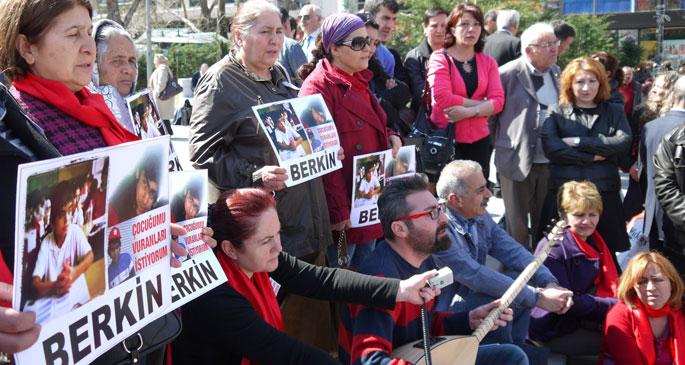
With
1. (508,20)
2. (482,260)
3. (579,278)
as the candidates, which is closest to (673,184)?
(579,278)

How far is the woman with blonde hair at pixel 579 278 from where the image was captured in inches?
183

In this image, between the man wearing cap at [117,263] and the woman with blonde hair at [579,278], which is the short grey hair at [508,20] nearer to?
the woman with blonde hair at [579,278]

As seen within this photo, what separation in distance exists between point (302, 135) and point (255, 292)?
108 cm

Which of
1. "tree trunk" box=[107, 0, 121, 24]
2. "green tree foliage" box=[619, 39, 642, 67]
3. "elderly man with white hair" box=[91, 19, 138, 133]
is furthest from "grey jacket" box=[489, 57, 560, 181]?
"green tree foliage" box=[619, 39, 642, 67]

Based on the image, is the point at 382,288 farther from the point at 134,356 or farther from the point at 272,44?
the point at 272,44

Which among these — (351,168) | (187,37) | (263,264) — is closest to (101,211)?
(263,264)

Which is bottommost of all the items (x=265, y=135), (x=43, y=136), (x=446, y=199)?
(x=446, y=199)

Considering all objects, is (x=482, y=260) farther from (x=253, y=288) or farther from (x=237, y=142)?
(x=253, y=288)

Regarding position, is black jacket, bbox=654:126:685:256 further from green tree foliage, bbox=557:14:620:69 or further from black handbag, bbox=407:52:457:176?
green tree foliage, bbox=557:14:620:69

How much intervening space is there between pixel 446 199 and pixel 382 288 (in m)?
1.56

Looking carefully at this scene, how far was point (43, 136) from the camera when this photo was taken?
2170 millimetres

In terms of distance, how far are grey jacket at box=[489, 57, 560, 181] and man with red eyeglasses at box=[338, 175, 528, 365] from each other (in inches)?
121

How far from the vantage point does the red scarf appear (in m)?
4.54

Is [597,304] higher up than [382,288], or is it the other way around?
[382,288]
